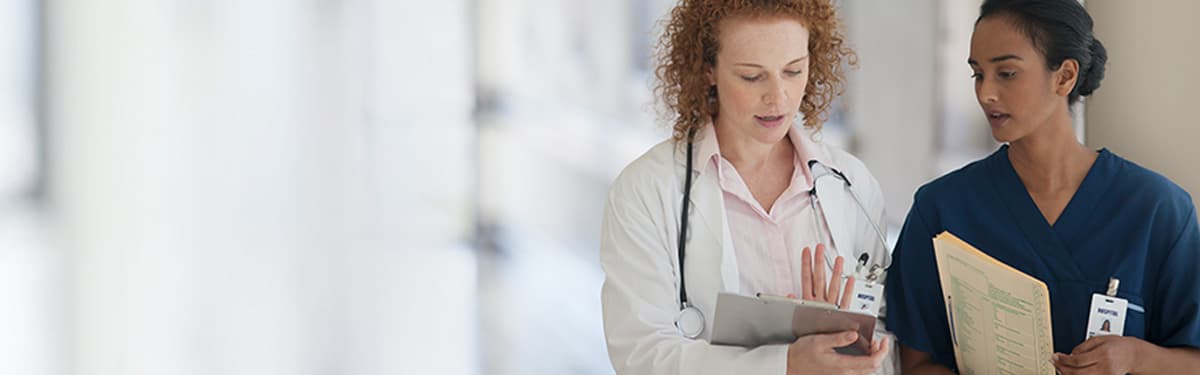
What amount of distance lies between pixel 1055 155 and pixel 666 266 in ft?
1.98

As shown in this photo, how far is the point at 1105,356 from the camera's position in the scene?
4.92ft

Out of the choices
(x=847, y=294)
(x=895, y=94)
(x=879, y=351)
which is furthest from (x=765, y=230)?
(x=895, y=94)

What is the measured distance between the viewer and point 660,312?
1639 millimetres

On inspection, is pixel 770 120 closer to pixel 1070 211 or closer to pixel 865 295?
pixel 865 295

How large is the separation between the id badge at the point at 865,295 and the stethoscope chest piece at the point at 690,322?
0.77 ft

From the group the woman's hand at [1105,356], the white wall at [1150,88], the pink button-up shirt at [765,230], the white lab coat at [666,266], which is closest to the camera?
the woman's hand at [1105,356]

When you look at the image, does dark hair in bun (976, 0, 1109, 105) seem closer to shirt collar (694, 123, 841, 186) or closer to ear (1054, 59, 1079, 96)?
ear (1054, 59, 1079, 96)

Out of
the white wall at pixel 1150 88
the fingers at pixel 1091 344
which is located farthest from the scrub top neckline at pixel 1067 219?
the white wall at pixel 1150 88

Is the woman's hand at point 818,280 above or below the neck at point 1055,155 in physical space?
below

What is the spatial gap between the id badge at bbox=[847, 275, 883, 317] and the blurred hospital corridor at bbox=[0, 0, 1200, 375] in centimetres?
60

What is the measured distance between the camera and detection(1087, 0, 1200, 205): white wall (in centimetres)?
217

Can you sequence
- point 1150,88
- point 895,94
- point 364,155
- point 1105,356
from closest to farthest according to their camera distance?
point 1105,356, point 1150,88, point 364,155, point 895,94

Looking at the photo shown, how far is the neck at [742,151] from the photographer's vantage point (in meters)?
1.73

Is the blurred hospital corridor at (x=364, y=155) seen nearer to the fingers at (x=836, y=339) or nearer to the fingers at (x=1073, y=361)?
the fingers at (x=836, y=339)
